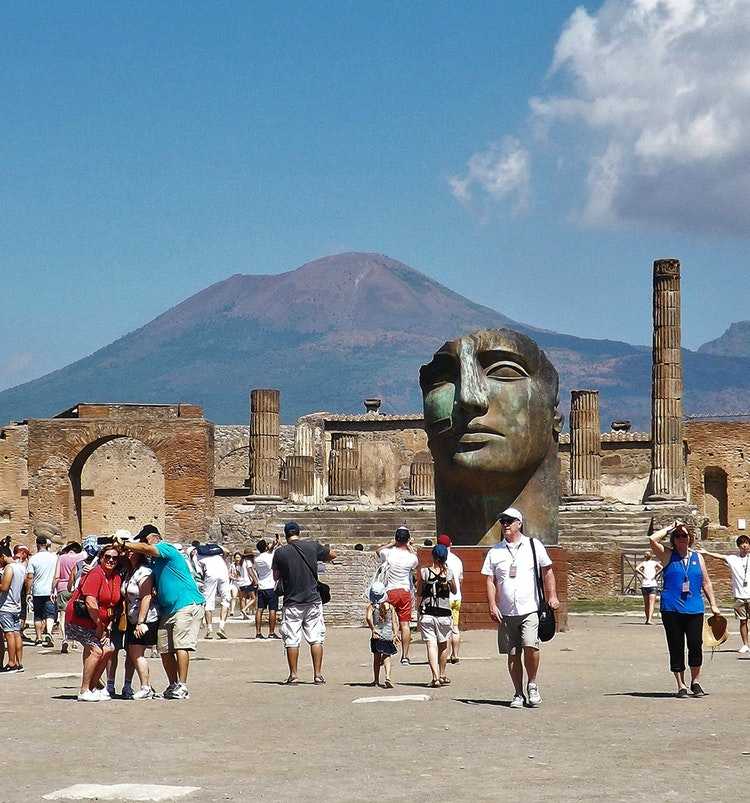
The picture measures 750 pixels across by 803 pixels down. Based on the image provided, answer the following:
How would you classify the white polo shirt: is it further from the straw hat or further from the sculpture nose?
the sculpture nose

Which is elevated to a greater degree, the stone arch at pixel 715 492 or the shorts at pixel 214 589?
the stone arch at pixel 715 492

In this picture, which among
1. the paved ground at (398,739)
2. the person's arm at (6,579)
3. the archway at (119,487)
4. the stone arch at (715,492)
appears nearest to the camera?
the paved ground at (398,739)

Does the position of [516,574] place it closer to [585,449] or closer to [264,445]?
[585,449]

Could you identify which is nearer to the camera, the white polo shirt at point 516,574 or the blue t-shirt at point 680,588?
the white polo shirt at point 516,574

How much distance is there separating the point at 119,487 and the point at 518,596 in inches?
1697

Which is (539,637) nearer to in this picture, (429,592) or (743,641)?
(429,592)

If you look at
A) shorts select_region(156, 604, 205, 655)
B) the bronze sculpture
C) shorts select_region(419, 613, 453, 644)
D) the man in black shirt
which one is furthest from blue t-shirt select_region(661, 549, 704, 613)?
the bronze sculpture

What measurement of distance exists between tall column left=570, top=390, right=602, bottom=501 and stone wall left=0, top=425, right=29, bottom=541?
15.6 m

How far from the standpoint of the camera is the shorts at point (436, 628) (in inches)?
565

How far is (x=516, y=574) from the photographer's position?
1252 centimetres

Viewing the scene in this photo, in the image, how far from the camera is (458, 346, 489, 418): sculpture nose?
20.5m

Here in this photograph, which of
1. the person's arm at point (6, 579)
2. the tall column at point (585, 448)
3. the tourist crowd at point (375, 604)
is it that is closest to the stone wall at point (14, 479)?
the tall column at point (585, 448)

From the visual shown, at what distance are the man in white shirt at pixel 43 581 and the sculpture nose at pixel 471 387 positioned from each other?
516 centimetres

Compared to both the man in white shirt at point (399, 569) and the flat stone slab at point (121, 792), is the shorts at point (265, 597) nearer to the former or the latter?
the man in white shirt at point (399, 569)
